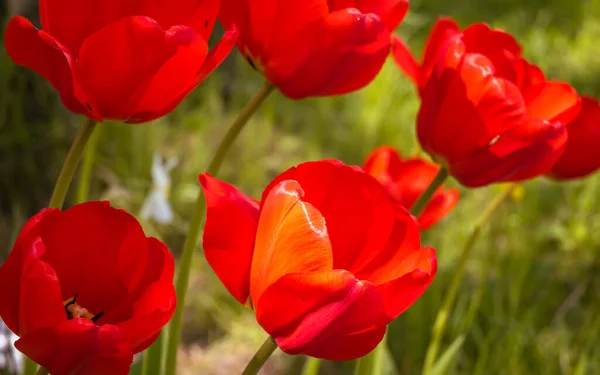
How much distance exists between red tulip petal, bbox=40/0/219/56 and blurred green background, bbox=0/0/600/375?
2.36 ft

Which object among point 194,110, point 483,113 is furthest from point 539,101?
point 194,110

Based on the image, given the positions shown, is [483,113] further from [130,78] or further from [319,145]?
[319,145]

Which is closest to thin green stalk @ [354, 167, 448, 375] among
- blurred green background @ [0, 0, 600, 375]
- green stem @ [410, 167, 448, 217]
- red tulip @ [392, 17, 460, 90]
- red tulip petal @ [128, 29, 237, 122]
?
green stem @ [410, 167, 448, 217]

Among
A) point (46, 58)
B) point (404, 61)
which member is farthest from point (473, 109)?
point (46, 58)

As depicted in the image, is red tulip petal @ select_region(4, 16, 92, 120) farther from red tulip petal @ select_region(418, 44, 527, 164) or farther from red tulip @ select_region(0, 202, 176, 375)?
red tulip petal @ select_region(418, 44, 527, 164)

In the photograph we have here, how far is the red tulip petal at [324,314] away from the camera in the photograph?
1.46 feet

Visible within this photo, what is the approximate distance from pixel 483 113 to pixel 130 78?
29 cm

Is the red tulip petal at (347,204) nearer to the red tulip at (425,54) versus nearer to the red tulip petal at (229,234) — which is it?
the red tulip petal at (229,234)

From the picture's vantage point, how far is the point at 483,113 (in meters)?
0.62

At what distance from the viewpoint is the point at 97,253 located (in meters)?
0.50

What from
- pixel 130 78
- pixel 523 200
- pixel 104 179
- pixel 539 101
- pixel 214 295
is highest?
pixel 130 78

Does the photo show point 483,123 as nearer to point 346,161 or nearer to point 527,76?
point 527,76

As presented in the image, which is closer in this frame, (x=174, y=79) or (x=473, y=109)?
(x=174, y=79)

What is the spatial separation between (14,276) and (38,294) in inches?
1.8
